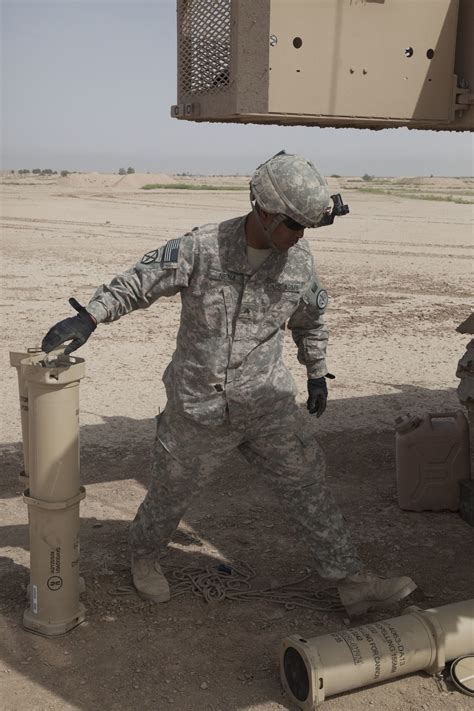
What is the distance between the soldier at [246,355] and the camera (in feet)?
12.9

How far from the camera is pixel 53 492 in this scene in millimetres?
4000

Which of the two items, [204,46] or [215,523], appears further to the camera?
[215,523]

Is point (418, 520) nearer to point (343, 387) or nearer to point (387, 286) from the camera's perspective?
point (343, 387)

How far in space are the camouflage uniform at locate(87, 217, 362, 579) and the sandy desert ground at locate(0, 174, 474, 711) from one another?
0.47 meters

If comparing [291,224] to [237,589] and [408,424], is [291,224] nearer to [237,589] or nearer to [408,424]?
[237,589]

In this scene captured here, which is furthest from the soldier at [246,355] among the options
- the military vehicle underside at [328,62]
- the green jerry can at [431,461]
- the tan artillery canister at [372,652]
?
the green jerry can at [431,461]

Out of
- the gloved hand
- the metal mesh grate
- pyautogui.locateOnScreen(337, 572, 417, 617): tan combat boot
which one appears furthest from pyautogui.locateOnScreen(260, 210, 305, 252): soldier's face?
pyautogui.locateOnScreen(337, 572, 417, 617): tan combat boot

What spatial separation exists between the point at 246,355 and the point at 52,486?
1.01 metres

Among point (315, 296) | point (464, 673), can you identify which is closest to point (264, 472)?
point (315, 296)

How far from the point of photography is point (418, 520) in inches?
222

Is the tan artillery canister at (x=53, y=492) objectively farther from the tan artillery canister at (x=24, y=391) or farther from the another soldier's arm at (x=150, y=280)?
the another soldier's arm at (x=150, y=280)

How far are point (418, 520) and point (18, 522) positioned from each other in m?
2.36

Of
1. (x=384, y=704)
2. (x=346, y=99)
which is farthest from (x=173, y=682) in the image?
(x=346, y=99)

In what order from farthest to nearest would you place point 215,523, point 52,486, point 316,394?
1. point 215,523
2. point 316,394
3. point 52,486
